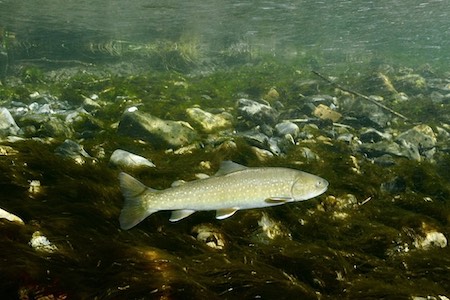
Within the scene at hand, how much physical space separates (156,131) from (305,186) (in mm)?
4296

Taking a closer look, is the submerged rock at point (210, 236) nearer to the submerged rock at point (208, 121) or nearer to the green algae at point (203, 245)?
the green algae at point (203, 245)

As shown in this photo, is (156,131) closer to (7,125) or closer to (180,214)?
(7,125)

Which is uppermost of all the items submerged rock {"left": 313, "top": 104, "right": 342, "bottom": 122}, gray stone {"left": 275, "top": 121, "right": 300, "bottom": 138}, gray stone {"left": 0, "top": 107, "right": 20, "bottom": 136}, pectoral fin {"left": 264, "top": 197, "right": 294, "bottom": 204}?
pectoral fin {"left": 264, "top": 197, "right": 294, "bottom": 204}

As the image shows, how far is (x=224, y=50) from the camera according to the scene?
128 feet

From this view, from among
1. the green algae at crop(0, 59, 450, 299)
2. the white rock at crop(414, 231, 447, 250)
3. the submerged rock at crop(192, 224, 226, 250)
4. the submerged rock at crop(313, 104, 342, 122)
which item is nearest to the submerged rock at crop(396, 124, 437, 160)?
the submerged rock at crop(313, 104, 342, 122)

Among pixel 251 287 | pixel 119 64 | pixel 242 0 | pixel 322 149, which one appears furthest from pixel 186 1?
pixel 251 287

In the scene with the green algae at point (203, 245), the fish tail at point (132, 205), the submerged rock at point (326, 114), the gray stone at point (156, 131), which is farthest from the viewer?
the submerged rock at point (326, 114)

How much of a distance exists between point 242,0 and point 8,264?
3442 centimetres

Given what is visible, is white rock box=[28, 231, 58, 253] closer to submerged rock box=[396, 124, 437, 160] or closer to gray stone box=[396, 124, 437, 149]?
submerged rock box=[396, 124, 437, 160]

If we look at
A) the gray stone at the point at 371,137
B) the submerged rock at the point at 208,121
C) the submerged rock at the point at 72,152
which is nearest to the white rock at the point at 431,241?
the submerged rock at the point at 72,152

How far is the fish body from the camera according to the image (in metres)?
3.66

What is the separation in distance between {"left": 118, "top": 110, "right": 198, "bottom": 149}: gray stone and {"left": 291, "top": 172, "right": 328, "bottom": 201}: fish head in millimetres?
3762

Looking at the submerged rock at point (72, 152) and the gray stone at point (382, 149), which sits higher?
the submerged rock at point (72, 152)

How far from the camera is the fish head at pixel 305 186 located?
4033mm
